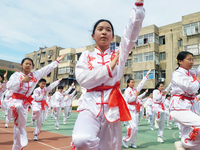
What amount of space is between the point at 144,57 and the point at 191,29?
24.0 feet

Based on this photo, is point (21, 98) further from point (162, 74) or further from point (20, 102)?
point (162, 74)

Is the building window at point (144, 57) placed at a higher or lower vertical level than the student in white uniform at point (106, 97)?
higher

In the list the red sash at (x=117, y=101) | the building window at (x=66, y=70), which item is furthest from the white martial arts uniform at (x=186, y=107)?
the building window at (x=66, y=70)

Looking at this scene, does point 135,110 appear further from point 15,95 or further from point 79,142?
point 79,142

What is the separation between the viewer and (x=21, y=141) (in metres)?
4.18

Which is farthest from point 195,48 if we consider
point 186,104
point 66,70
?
point 66,70

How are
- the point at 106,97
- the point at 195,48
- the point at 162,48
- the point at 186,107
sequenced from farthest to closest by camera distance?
1. the point at 162,48
2. the point at 195,48
3. the point at 186,107
4. the point at 106,97

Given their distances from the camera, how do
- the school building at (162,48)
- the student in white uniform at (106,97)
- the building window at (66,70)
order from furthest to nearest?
the building window at (66,70) < the school building at (162,48) < the student in white uniform at (106,97)

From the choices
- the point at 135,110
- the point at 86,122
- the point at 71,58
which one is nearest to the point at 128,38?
the point at 86,122

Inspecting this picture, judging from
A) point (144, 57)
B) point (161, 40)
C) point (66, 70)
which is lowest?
point (66, 70)

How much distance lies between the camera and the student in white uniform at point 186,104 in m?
3.36

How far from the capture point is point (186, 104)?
3699 millimetres

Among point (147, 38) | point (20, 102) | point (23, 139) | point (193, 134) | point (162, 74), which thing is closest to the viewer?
point (193, 134)

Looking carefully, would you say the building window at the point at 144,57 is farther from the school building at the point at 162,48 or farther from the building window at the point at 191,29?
the building window at the point at 191,29
